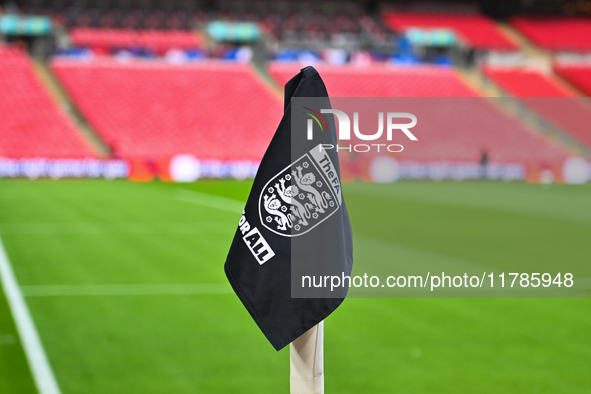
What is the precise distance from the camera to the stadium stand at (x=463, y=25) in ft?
129

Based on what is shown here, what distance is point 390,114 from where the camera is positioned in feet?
8.18

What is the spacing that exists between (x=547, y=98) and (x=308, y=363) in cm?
3518

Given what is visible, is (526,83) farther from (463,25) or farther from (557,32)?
(557,32)

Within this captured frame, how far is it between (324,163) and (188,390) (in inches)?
106

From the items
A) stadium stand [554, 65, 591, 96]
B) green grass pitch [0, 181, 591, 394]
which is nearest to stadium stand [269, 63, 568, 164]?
stadium stand [554, 65, 591, 96]

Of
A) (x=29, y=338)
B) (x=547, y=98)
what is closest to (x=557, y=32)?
(x=547, y=98)

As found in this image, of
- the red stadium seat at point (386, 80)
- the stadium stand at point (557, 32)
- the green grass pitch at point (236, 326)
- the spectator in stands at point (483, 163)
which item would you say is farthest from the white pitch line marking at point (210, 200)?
the stadium stand at point (557, 32)

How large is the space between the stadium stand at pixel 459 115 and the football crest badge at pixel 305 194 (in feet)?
77.0

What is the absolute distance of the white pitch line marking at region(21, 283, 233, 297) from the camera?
23.8 ft

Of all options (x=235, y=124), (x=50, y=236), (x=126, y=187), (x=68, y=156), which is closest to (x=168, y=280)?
(x=50, y=236)

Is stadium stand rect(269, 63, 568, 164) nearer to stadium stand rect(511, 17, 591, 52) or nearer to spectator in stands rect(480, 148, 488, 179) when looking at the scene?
spectator in stands rect(480, 148, 488, 179)

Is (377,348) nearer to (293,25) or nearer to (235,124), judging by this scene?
(235,124)

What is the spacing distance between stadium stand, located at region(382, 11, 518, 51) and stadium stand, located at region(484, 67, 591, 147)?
2.25 meters

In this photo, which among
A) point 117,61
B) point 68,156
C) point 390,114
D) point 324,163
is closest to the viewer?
point 324,163
